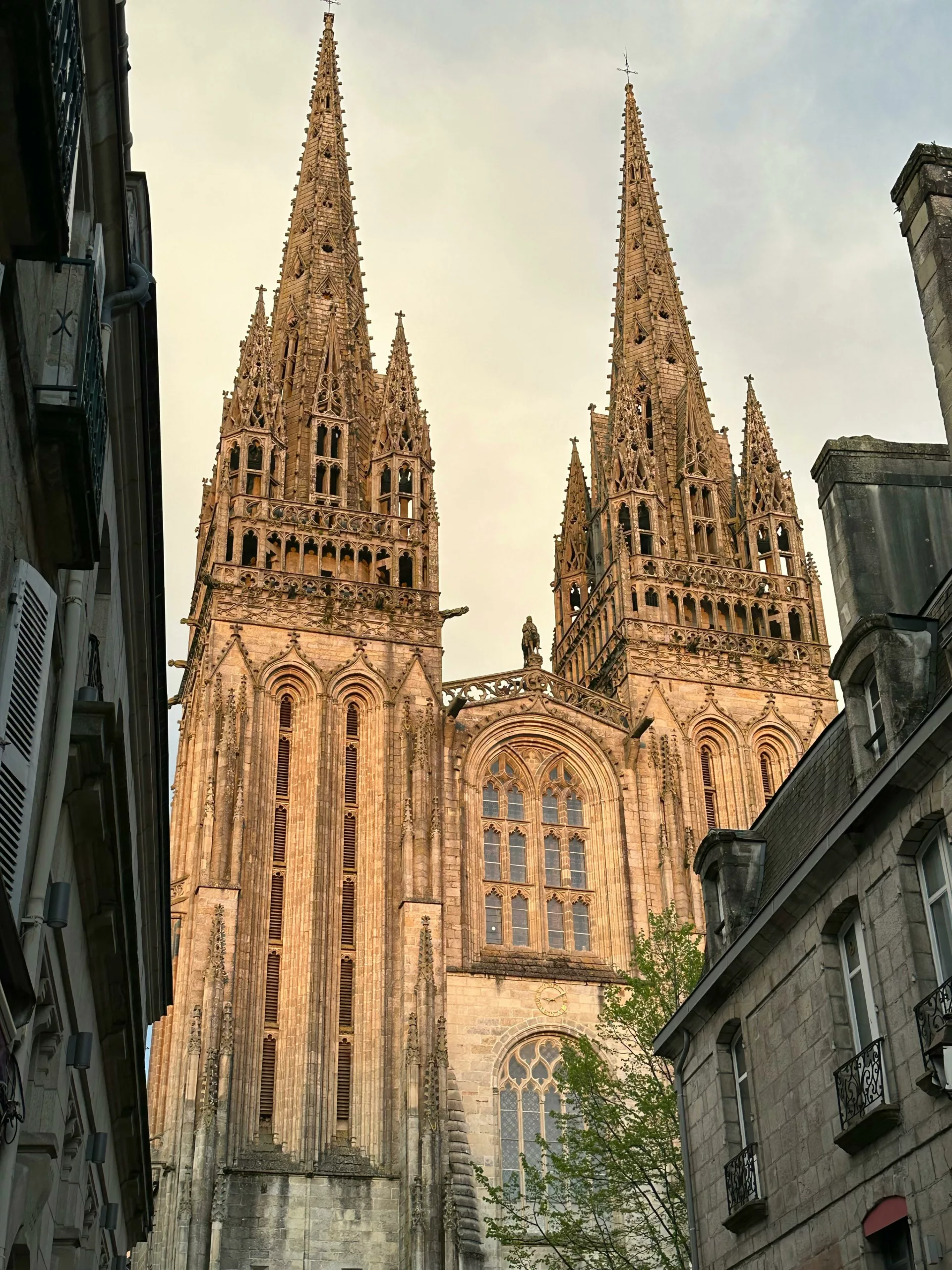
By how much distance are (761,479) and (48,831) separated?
138 feet

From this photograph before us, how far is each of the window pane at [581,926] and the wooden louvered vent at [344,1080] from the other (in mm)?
6510

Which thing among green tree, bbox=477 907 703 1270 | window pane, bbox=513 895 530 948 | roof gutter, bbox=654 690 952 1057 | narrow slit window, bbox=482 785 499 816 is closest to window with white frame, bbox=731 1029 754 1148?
roof gutter, bbox=654 690 952 1057

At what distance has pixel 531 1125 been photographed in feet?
119

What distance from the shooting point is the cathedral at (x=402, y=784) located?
112ft

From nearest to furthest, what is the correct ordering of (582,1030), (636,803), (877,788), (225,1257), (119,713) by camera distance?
1. (877,788)
2. (119,713)
3. (225,1257)
4. (582,1030)
5. (636,803)

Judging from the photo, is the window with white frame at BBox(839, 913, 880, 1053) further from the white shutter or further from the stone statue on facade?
the stone statue on facade

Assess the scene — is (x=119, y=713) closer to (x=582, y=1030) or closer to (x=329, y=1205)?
(x=329, y=1205)

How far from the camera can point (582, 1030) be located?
37375mm

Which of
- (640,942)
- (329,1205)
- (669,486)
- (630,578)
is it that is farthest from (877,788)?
(669,486)

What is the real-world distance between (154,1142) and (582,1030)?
10.3 m

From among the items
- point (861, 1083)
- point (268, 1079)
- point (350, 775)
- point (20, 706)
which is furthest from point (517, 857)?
point (20, 706)

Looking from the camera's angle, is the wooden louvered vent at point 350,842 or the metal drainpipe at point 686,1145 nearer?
the metal drainpipe at point 686,1145

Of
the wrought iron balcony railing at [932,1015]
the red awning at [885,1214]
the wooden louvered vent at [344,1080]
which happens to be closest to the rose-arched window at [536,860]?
the wooden louvered vent at [344,1080]

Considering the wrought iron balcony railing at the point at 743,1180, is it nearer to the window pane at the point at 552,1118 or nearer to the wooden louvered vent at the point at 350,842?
the window pane at the point at 552,1118
